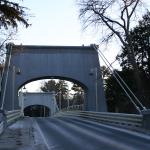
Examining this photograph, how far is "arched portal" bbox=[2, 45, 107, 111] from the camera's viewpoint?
5388 centimetres

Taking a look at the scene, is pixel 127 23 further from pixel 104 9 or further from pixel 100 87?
pixel 100 87

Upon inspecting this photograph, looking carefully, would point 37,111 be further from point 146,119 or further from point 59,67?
point 146,119

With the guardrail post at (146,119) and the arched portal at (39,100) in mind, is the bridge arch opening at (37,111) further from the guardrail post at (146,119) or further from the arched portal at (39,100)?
the guardrail post at (146,119)

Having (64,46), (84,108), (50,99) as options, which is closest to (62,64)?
(64,46)

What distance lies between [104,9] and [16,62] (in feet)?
48.7

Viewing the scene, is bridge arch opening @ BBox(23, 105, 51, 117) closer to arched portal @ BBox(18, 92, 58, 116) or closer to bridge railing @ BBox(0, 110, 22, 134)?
arched portal @ BBox(18, 92, 58, 116)

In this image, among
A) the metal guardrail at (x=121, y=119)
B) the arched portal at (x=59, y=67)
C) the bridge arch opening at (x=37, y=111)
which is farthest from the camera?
the bridge arch opening at (x=37, y=111)

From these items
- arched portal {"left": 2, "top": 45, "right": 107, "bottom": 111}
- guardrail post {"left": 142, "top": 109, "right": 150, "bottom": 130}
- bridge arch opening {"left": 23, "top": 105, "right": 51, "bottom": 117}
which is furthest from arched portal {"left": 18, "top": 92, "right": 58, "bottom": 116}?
guardrail post {"left": 142, "top": 109, "right": 150, "bottom": 130}

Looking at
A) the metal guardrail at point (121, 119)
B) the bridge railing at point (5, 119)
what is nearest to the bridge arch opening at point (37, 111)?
the metal guardrail at point (121, 119)

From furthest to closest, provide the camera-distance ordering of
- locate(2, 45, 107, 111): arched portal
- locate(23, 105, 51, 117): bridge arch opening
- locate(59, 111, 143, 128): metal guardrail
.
Result: locate(23, 105, 51, 117): bridge arch opening < locate(2, 45, 107, 111): arched portal < locate(59, 111, 143, 128): metal guardrail

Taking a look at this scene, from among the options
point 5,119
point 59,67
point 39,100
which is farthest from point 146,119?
point 39,100

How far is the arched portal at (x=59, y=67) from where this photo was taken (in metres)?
53.9

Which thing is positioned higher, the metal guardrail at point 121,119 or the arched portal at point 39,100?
the arched portal at point 39,100

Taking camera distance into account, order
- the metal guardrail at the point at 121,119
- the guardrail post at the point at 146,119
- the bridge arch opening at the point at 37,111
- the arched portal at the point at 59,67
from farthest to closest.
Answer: the bridge arch opening at the point at 37,111, the arched portal at the point at 59,67, the metal guardrail at the point at 121,119, the guardrail post at the point at 146,119
